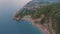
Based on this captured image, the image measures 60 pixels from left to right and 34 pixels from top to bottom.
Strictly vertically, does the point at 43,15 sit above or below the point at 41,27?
above

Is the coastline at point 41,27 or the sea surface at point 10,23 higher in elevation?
the sea surface at point 10,23

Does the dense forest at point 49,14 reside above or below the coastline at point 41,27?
above

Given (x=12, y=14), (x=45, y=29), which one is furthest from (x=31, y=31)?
(x=12, y=14)

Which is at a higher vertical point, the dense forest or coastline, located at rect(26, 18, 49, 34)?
the dense forest

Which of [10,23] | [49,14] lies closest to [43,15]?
[49,14]

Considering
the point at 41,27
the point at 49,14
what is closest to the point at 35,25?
the point at 41,27

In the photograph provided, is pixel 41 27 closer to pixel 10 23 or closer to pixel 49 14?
pixel 49 14

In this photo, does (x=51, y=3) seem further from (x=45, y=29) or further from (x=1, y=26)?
(x=1, y=26)

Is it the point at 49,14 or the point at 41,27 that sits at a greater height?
the point at 49,14
